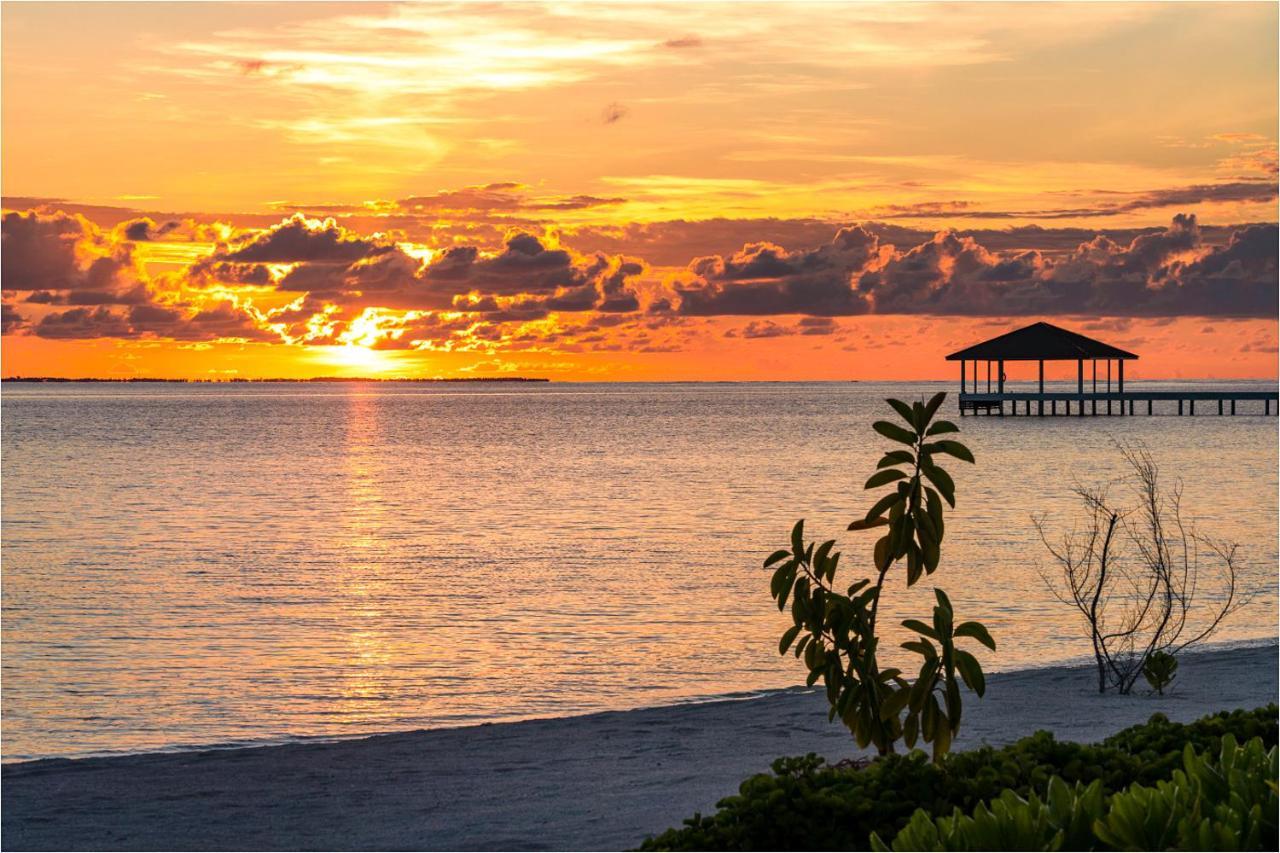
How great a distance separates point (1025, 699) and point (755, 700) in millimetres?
2698

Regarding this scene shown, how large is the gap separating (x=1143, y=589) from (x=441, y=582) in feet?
40.1

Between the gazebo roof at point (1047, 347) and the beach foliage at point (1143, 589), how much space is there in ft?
178

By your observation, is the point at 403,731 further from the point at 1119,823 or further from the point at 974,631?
the point at 1119,823

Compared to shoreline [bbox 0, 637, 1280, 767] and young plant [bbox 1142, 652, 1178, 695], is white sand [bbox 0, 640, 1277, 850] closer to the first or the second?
young plant [bbox 1142, 652, 1178, 695]

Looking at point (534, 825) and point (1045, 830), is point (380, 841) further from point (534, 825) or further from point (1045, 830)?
point (1045, 830)

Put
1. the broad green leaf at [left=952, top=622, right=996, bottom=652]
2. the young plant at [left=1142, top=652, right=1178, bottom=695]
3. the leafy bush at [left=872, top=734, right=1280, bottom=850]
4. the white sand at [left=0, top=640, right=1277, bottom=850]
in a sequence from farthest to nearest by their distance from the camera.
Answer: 1. the young plant at [left=1142, top=652, right=1178, bottom=695]
2. the white sand at [left=0, top=640, right=1277, bottom=850]
3. the broad green leaf at [left=952, top=622, right=996, bottom=652]
4. the leafy bush at [left=872, top=734, right=1280, bottom=850]

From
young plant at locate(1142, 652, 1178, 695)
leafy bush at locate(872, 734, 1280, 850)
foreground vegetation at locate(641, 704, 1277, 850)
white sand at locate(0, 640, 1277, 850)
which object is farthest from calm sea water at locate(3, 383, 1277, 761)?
leafy bush at locate(872, 734, 1280, 850)

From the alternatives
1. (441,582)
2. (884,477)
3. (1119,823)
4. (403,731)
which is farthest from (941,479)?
(441,582)

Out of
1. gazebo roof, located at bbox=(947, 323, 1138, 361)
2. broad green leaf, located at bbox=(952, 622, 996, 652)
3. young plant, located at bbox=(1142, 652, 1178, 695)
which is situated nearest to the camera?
broad green leaf, located at bbox=(952, 622, 996, 652)

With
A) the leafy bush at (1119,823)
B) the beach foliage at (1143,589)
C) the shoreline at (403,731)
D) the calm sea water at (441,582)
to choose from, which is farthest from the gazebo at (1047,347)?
the leafy bush at (1119,823)

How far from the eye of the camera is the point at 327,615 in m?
21.8

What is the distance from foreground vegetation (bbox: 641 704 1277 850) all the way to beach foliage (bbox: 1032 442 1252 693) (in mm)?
5924

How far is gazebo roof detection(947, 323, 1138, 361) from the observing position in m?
89.1

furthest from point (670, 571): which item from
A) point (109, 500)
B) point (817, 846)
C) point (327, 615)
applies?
point (109, 500)
